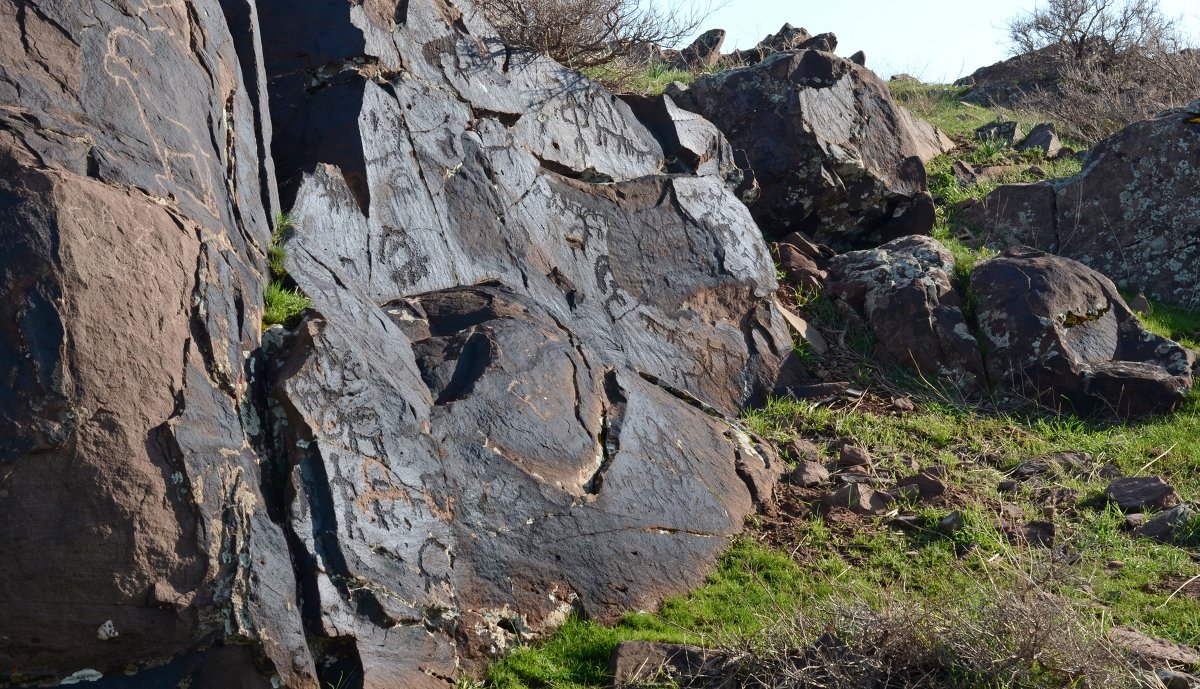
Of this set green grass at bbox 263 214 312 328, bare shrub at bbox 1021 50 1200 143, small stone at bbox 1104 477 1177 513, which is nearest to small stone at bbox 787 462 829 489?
small stone at bbox 1104 477 1177 513

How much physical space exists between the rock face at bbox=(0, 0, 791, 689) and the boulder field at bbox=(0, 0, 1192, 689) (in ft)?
0.04

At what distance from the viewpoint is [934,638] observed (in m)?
3.56

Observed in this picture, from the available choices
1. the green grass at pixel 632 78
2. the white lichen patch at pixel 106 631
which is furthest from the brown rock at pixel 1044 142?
the white lichen patch at pixel 106 631

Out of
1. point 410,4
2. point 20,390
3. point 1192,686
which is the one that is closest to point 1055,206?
point 410,4

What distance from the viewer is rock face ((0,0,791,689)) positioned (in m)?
3.11

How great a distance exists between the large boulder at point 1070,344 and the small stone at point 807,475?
185 cm

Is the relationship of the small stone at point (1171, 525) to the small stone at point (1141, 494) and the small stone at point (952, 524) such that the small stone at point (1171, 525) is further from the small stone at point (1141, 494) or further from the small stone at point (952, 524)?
the small stone at point (952, 524)

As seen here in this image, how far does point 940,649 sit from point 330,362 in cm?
238

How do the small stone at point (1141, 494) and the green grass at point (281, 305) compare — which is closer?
the green grass at point (281, 305)

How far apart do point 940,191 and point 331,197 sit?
6481 mm

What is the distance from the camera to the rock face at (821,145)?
8.34m

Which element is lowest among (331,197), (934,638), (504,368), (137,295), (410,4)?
(934,638)

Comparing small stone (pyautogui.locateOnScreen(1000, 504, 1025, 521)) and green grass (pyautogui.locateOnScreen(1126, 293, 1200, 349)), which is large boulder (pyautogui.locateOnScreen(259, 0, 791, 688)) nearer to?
small stone (pyautogui.locateOnScreen(1000, 504, 1025, 521))

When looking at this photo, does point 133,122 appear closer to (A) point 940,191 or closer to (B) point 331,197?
(B) point 331,197
